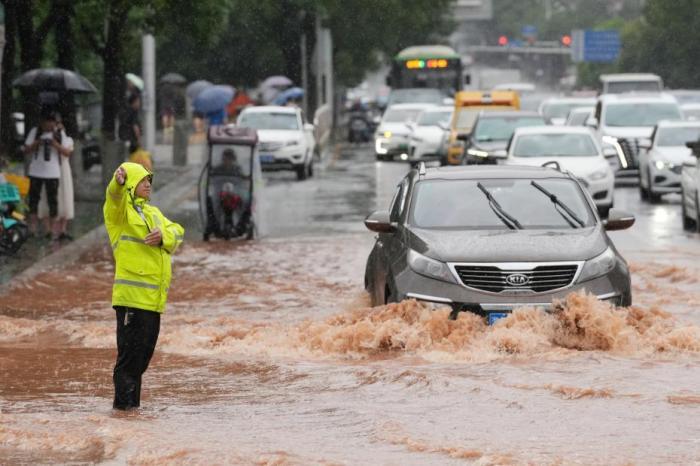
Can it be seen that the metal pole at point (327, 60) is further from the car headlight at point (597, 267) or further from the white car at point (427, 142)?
the car headlight at point (597, 267)

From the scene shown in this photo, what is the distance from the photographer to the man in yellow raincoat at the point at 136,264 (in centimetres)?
942

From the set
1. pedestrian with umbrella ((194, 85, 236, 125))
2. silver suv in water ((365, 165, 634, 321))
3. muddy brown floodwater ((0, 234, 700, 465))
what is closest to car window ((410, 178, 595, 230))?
silver suv in water ((365, 165, 634, 321))

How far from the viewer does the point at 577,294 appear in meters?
11.7

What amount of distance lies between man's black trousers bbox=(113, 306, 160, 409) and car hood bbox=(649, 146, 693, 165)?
20.3 m

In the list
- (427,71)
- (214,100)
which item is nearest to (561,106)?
(214,100)

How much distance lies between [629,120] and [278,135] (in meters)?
7.85

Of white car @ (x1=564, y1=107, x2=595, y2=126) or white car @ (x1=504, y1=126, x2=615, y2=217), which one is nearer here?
white car @ (x1=504, y1=126, x2=615, y2=217)

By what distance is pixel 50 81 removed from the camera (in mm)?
24172

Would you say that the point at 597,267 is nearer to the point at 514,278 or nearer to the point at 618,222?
the point at 514,278

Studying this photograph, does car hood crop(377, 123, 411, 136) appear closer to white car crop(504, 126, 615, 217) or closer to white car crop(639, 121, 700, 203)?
white car crop(639, 121, 700, 203)

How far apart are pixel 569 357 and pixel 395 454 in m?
3.30

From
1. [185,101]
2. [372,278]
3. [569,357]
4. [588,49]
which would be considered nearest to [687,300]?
[372,278]

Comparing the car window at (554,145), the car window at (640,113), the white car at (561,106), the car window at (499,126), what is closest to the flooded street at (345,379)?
the car window at (554,145)

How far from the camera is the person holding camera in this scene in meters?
20.6
